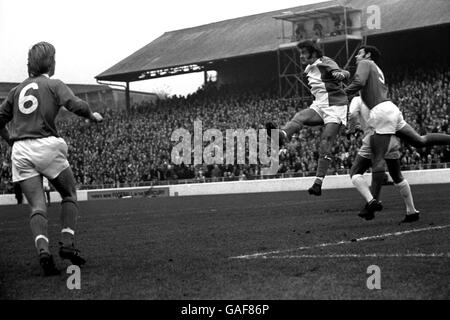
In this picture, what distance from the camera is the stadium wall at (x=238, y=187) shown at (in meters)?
Answer: 29.0

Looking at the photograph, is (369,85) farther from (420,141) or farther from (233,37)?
(233,37)

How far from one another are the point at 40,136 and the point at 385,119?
460 cm

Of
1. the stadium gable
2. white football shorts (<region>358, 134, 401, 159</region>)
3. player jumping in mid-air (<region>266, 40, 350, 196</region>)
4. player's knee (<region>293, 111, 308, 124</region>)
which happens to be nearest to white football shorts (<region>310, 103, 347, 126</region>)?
player jumping in mid-air (<region>266, 40, 350, 196</region>)

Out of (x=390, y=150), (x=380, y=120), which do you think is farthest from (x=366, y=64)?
(x=390, y=150)

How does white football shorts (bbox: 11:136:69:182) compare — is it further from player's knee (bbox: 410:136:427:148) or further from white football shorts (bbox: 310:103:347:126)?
white football shorts (bbox: 310:103:347:126)

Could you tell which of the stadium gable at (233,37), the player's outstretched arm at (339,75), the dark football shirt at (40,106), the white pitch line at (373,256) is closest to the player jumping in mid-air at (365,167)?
the player's outstretched arm at (339,75)

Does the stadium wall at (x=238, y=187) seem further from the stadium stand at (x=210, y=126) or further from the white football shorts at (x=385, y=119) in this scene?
the white football shorts at (x=385, y=119)

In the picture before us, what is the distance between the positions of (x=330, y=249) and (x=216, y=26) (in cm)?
4928

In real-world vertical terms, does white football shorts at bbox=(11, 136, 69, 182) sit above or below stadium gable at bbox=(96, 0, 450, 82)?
below

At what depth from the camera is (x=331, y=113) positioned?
12.2 metres

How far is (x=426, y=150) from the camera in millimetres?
29938

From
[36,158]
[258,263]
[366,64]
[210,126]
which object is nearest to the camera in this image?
[258,263]

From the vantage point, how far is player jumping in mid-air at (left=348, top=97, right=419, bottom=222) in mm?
10156

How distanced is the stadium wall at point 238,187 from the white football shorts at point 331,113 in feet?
54.7
